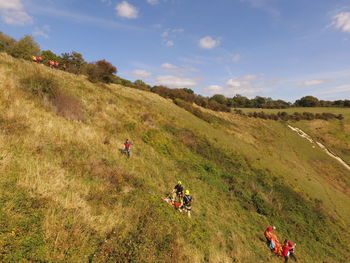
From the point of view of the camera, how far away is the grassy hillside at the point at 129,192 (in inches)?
210

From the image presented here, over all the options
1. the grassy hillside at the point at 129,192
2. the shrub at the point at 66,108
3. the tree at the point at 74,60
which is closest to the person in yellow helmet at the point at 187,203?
the grassy hillside at the point at 129,192

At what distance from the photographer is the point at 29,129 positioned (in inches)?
372

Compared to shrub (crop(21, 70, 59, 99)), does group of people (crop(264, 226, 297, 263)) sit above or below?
below

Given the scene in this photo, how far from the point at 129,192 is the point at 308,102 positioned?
92.3 meters

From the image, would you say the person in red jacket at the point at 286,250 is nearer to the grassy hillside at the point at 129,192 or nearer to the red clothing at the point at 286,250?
the red clothing at the point at 286,250

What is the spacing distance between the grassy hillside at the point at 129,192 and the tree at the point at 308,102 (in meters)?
64.3

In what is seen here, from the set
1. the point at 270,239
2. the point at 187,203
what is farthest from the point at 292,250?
the point at 187,203

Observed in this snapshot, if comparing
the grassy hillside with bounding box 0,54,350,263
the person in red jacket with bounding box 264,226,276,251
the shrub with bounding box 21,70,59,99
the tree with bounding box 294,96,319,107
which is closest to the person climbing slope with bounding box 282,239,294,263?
the person in red jacket with bounding box 264,226,276,251

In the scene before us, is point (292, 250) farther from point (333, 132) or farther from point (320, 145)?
point (333, 132)

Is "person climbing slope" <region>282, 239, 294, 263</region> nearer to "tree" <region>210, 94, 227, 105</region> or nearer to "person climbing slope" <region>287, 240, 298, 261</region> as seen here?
"person climbing slope" <region>287, 240, 298, 261</region>

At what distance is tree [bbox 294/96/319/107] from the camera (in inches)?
3039

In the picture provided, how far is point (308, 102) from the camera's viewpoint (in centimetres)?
7806

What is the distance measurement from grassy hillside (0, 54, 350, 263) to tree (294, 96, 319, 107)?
64.3m

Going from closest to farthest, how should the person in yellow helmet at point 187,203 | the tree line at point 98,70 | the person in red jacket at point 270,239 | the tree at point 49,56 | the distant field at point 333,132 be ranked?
the person in yellow helmet at point 187,203 < the person in red jacket at point 270,239 < the tree line at point 98,70 < the distant field at point 333,132 < the tree at point 49,56
